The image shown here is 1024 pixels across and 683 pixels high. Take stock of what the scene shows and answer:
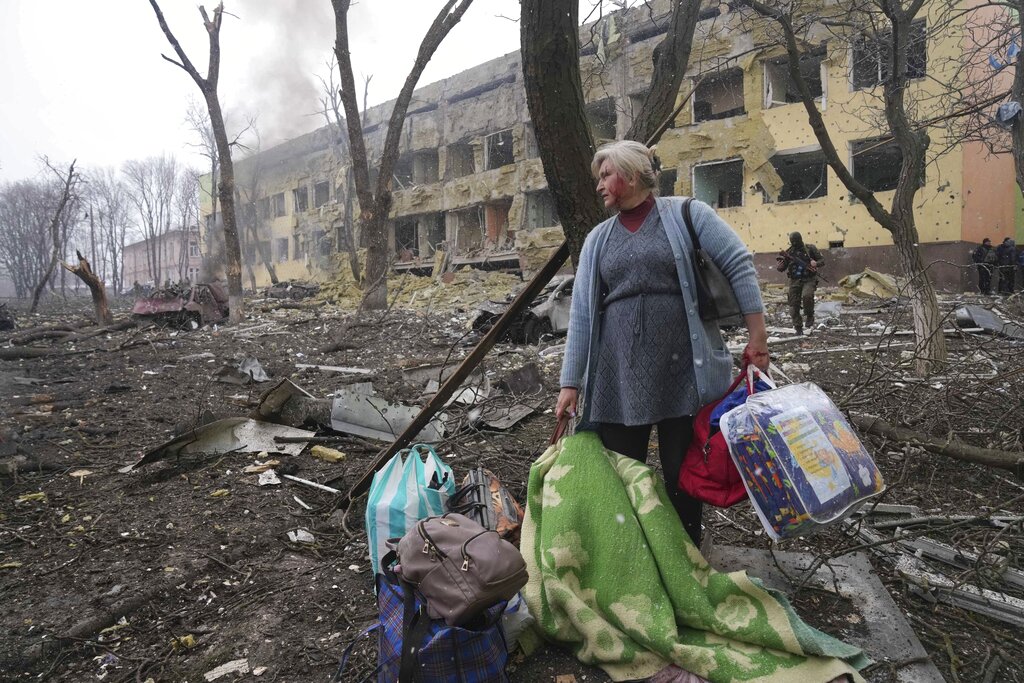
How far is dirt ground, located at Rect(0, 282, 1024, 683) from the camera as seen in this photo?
225cm

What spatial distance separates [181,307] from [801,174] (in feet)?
67.0

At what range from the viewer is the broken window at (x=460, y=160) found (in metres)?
29.7

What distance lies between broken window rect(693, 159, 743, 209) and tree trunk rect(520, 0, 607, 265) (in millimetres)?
19505

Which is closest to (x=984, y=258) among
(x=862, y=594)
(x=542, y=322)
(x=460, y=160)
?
(x=542, y=322)

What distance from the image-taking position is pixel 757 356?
7.00ft

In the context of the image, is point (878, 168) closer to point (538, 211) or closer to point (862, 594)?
point (538, 211)

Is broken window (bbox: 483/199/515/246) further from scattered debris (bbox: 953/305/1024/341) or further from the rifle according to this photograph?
scattered debris (bbox: 953/305/1024/341)

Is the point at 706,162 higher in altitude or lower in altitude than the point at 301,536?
higher

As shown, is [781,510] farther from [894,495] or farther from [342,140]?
[342,140]

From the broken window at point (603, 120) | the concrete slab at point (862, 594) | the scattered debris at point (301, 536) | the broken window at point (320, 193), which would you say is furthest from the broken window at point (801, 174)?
the broken window at point (320, 193)

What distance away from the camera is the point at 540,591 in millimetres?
2189

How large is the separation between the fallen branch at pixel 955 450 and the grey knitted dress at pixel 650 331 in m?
1.65

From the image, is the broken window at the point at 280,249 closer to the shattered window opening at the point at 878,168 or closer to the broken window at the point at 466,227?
the broken window at the point at 466,227

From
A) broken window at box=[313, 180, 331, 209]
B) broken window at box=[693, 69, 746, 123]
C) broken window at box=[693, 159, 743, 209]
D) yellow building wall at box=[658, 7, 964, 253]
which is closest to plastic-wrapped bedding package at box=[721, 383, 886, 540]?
yellow building wall at box=[658, 7, 964, 253]
